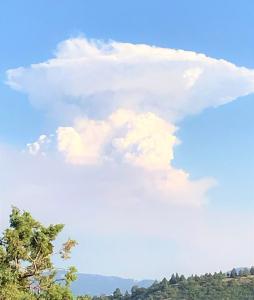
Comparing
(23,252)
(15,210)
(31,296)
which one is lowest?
(31,296)

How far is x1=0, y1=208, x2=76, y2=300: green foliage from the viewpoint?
Answer: 31.8 meters

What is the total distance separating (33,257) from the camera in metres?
32.9

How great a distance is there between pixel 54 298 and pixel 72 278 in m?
1.94

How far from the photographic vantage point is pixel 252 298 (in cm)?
19838

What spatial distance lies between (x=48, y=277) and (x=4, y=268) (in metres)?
2.71

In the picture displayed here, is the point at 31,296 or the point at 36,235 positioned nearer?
the point at 31,296

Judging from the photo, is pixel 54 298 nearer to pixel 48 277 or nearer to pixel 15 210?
pixel 48 277

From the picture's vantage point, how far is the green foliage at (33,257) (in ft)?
104

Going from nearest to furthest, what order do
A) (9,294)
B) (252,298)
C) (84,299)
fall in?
(9,294)
(84,299)
(252,298)

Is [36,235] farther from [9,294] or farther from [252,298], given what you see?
[252,298]

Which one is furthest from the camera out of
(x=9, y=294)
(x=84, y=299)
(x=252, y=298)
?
(x=252, y=298)

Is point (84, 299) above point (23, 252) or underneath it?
underneath

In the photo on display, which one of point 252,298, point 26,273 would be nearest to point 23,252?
point 26,273

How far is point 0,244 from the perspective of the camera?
32.5 metres
